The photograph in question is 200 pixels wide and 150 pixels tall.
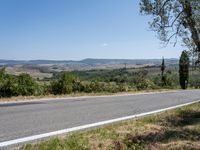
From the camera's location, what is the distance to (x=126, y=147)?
891 centimetres

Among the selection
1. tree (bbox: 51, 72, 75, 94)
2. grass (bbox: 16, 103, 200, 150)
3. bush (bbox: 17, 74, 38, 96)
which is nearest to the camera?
grass (bbox: 16, 103, 200, 150)

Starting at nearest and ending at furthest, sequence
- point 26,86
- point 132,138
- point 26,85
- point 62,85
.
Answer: point 132,138
point 26,86
point 26,85
point 62,85

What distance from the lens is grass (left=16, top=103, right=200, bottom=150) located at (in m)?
8.41

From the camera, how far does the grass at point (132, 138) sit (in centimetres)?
841

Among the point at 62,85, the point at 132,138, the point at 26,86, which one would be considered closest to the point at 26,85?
the point at 26,86

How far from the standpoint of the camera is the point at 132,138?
977cm

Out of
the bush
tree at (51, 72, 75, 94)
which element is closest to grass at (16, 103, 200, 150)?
the bush

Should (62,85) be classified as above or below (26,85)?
below

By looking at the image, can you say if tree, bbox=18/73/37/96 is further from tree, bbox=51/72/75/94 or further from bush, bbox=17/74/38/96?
tree, bbox=51/72/75/94

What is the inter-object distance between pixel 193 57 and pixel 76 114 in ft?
15.2

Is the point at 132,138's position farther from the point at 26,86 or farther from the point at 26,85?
the point at 26,85

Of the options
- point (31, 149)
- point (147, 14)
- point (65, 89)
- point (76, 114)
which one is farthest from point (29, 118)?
point (65, 89)

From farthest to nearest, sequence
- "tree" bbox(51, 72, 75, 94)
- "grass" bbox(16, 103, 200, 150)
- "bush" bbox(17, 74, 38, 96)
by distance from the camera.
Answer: "tree" bbox(51, 72, 75, 94), "bush" bbox(17, 74, 38, 96), "grass" bbox(16, 103, 200, 150)

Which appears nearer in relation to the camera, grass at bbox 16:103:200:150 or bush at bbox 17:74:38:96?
grass at bbox 16:103:200:150
